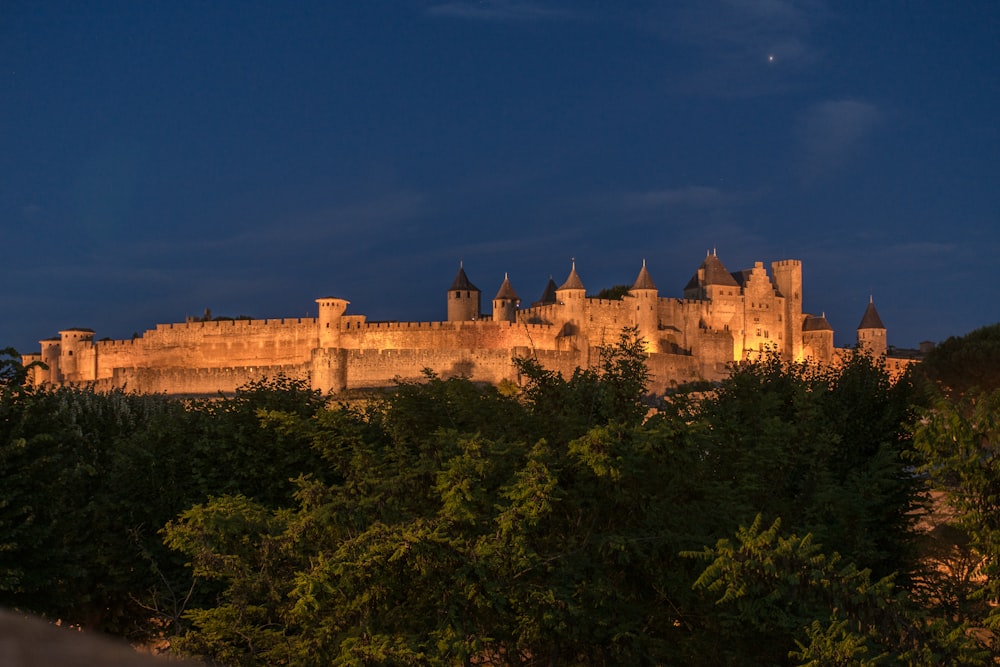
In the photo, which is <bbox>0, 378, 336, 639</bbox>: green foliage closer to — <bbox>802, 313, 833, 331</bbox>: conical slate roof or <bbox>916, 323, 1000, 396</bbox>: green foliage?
<bbox>916, 323, 1000, 396</bbox>: green foliage

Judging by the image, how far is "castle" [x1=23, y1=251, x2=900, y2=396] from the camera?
65.9 metres

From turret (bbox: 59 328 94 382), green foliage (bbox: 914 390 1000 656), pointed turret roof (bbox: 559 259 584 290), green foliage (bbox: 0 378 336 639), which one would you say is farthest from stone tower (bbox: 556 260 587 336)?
green foliage (bbox: 914 390 1000 656)

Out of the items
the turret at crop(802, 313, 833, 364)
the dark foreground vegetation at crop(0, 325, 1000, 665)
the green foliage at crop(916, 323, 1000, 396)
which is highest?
the turret at crop(802, 313, 833, 364)

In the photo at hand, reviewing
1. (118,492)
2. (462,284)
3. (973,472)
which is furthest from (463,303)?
(973,472)

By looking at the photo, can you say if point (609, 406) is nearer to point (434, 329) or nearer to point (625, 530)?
point (625, 530)

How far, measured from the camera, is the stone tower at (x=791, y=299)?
81.0 m

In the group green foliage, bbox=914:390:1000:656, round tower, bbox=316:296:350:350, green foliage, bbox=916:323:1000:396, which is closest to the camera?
green foliage, bbox=914:390:1000:656

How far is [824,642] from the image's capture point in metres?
10.7

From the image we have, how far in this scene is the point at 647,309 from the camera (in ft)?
247

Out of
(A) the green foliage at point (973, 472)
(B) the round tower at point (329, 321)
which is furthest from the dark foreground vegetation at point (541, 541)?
(B) the round tower at point (329, 321)

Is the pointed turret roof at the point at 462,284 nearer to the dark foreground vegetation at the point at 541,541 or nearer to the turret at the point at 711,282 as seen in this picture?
the turret at the point at 711,282

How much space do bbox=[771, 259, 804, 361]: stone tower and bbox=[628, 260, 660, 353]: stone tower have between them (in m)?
10.9

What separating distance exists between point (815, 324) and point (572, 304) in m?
21.9

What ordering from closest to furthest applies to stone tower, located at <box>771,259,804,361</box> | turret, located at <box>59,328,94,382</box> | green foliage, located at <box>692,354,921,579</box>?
green foliage, located at <box>692,354,921,579</box>
turret, located at <box>59,328,94,382</box>
stone tower, located at <box>771,259,804,361</box>
